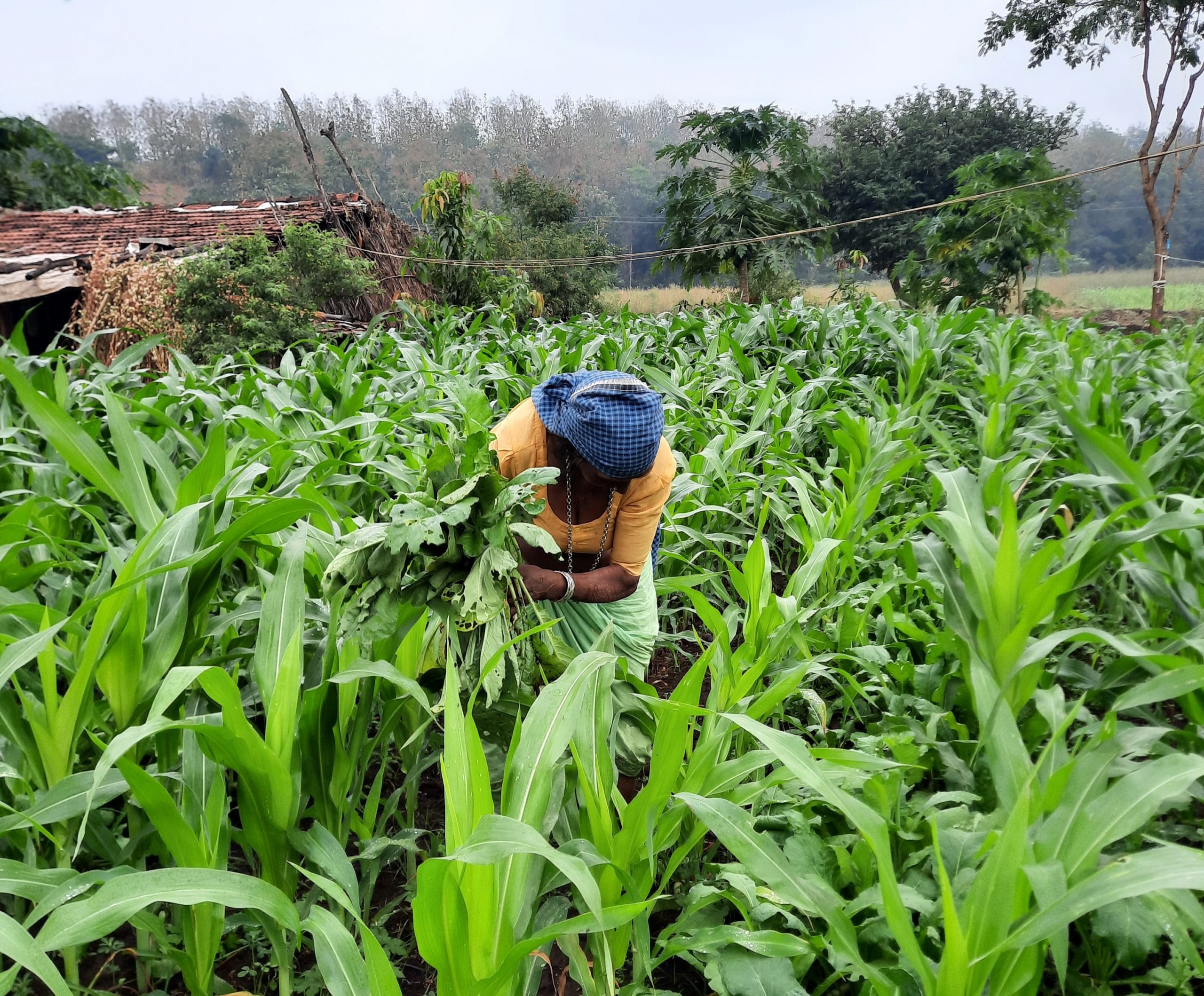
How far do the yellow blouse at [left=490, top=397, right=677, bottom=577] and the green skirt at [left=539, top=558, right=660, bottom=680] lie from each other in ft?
0.40

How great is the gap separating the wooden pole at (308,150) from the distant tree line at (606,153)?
4650 mm

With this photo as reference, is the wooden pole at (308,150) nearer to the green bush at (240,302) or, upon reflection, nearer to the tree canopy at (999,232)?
the green bush at (240,302)

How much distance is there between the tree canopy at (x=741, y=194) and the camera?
14.8 meters

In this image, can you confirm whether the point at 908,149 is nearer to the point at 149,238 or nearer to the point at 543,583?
the point at 149,238

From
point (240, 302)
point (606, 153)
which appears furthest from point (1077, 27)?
point (606, 153)

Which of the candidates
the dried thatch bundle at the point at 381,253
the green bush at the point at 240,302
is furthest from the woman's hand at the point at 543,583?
the dried thatch bundle at the point at 381,253

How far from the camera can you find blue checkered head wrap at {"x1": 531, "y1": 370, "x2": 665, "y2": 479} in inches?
55.2

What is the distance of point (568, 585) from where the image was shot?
1.58 m

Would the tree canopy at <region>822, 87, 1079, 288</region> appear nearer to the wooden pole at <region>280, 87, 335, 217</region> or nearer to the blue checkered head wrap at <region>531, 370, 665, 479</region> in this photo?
the wooden pole at <region>280, 87, 335, 217</region>

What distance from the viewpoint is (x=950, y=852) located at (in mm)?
1118

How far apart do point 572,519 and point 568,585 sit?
184mm

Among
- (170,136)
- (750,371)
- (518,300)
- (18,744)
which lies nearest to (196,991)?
(18,744)

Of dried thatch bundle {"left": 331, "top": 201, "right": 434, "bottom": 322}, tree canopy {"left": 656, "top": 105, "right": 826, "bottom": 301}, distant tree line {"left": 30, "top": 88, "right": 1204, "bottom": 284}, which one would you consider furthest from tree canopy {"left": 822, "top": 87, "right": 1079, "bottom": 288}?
dried thatch bundle {"left": 331, "top": 201, "right": 434, "bottom": 322}

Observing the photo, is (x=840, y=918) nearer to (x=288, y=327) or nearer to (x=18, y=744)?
(x=18, y=744)
